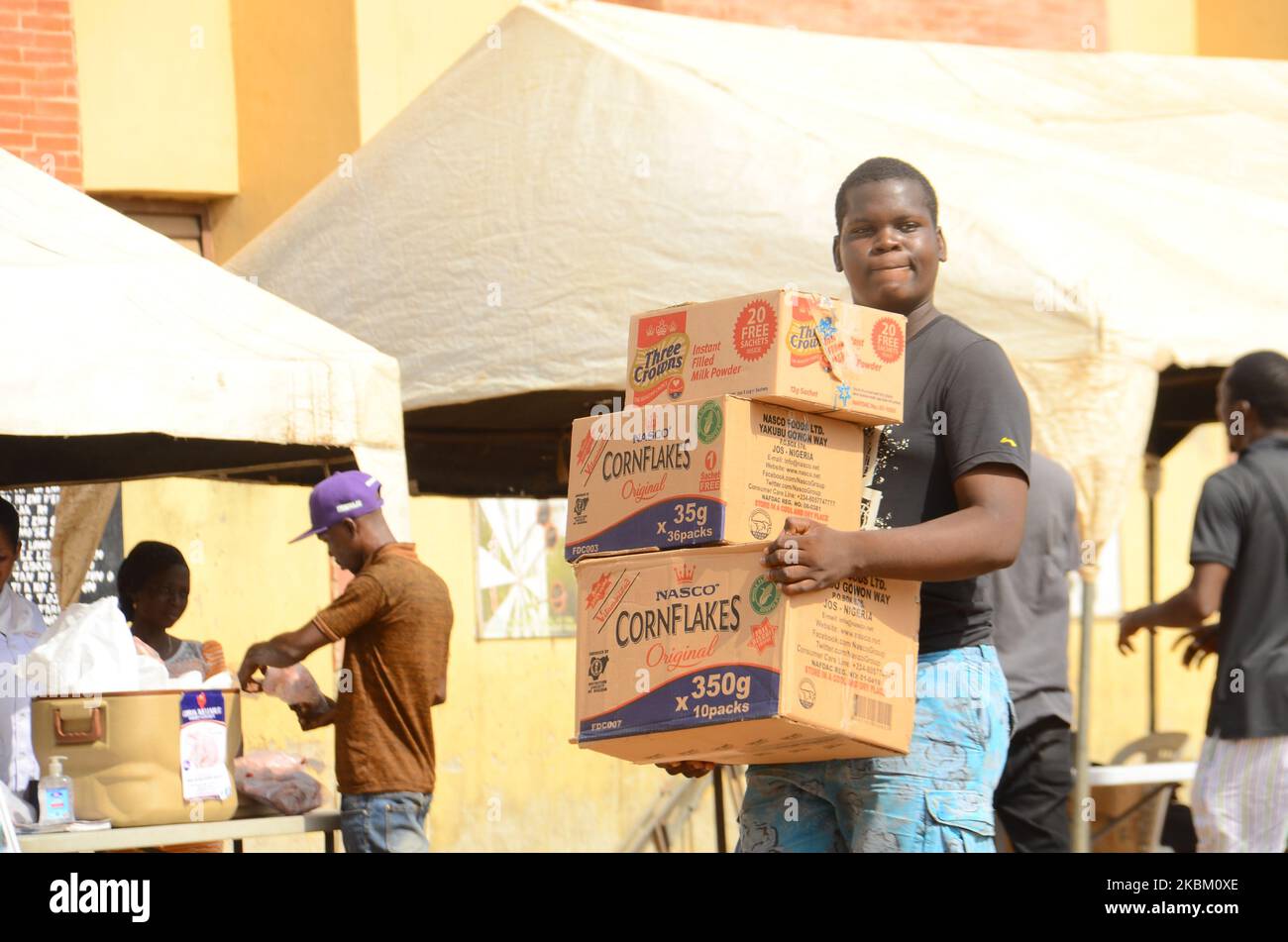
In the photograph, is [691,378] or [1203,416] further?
[1203,416]

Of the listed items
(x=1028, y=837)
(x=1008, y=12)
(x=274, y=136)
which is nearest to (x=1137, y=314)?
(x=1028, y=837)

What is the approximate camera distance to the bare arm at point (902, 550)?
307 centimetres

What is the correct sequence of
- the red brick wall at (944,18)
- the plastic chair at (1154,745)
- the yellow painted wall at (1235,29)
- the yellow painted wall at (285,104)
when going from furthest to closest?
1. the yellow painted wall at (1235,29)
2. the red brick wall at (944,18)
3. the yellow painted wall at (285,104)
4. the plastic chair at (1154,745)

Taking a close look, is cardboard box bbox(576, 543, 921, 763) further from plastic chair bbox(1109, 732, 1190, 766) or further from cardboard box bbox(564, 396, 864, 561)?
plastic chair bbox(1109, 732, 1190, 766)

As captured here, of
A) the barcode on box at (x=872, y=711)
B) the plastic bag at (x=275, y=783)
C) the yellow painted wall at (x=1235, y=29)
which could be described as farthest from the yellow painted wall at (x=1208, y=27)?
the barcode on box at (x=872, y=711)

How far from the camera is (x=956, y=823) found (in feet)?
10.3

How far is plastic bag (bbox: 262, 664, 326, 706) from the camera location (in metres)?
5.47

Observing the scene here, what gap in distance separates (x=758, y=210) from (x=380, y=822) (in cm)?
238

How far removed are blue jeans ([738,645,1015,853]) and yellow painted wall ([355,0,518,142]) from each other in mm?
7471

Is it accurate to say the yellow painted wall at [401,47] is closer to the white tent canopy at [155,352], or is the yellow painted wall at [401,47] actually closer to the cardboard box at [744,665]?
the white tent canopy at [155,352]

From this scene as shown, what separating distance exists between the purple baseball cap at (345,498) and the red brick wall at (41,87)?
16.3ft

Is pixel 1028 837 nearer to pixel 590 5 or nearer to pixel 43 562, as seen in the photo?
pixel 590 5

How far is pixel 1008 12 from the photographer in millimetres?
12461
